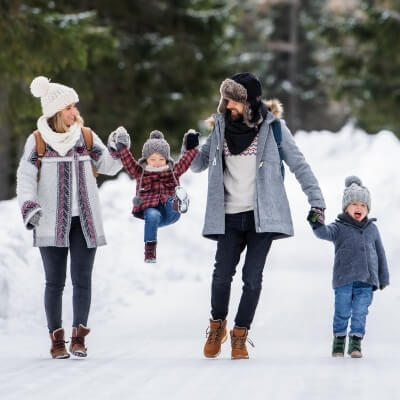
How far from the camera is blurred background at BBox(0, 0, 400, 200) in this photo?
13547 millimetres

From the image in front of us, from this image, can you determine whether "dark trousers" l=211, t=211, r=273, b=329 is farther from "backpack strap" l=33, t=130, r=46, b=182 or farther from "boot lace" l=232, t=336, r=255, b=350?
"backpack strap" l=33, t=130, r=46, b=182

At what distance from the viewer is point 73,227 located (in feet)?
23.5

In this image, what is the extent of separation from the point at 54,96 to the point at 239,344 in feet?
7.87

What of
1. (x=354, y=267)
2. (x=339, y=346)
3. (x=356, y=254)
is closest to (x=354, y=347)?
(x=339, y=346)

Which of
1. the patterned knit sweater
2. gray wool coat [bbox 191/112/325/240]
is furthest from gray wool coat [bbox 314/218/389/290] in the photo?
the patterned knit sweater

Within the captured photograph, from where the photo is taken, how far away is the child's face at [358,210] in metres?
7.52

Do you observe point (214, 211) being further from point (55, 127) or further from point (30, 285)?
point (30, 285)

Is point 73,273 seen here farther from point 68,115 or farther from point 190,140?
point 190,140

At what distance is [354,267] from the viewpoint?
24.2 feet

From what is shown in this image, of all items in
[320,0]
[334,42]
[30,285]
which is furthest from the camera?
[320,0]

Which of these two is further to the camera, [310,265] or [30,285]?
[310,265]

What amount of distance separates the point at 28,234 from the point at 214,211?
518cm

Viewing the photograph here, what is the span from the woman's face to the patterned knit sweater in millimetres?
173

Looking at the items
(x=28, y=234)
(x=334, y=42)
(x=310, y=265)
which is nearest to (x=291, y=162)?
(x=28, y=234)
